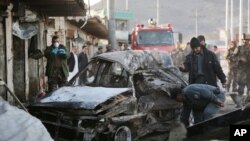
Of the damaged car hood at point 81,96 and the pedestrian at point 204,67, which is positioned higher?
the pedestrian at point 204,67

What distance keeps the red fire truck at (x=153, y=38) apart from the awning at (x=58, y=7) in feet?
22.1

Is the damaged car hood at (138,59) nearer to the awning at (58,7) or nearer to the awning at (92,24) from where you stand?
the awning at (58,7)

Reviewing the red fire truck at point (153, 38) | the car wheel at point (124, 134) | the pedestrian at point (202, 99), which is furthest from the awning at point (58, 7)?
the red fire truck at point (153, 38)

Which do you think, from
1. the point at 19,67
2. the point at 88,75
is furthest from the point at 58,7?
the point at 88,75

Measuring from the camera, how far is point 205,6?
183375 mm

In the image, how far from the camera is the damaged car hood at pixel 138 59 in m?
8.62

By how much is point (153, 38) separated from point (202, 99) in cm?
1459

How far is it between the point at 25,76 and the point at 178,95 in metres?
6.35

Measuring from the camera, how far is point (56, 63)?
12.2 meters

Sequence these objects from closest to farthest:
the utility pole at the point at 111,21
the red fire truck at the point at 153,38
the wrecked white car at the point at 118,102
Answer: the wrecked white car at the point at 118,102
the utility pole at the point at 111,21
the red fire truck at the point at 153,38

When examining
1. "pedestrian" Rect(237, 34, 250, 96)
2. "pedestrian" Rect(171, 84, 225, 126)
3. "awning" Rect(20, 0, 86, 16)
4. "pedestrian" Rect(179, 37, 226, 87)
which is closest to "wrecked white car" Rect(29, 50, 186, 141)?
"pedestrian" Rect(179, 37, 226, 87)

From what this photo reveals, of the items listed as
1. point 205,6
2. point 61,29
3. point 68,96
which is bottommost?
point 68,96

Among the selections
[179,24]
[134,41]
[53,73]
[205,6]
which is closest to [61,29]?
[134,41]

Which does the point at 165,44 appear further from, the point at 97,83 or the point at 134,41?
the point at 97,83
